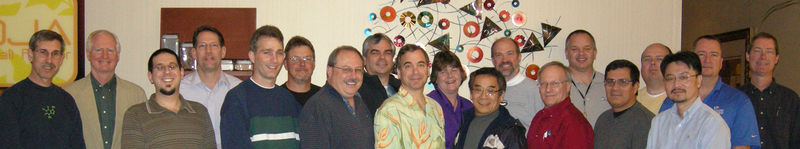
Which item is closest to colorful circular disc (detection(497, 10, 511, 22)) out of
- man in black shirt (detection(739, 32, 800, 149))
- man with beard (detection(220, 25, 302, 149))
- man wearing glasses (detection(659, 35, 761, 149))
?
man wearing glasses (detection(659, 35, 761, 149))

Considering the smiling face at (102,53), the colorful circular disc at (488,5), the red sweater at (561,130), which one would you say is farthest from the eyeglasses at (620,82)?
the smiling face at (102,53)

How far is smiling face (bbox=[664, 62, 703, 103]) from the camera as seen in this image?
2.83m

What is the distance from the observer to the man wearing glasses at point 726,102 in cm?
313

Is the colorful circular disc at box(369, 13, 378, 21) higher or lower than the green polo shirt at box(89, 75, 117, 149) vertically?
higher

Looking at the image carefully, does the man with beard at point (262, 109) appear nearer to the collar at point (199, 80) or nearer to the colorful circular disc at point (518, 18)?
the collar at point (199, 80)

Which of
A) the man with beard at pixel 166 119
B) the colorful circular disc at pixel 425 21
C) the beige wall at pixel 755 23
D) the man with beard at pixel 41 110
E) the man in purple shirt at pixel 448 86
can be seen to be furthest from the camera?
the beige wall at pixel 755 23

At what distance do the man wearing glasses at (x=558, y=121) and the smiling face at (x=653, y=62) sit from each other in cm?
92

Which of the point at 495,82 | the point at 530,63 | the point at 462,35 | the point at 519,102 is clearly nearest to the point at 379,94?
the point at 495,82

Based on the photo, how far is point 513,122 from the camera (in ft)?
9.86

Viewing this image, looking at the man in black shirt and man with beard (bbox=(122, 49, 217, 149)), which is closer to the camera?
man with beard (bbox=(122, 49, 217, 149))

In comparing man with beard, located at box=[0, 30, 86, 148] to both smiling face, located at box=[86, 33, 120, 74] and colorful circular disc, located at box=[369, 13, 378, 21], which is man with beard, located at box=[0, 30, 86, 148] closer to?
smiling face, located at box=[86, 33, 120, 74]

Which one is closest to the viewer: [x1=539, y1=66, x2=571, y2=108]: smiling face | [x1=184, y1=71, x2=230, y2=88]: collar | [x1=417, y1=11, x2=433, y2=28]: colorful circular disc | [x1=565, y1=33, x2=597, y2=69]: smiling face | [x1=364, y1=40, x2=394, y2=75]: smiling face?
[x1=539, y1=66, x2=571, y2=108]: smiling face

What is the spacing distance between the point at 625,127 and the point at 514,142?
30.2 inches

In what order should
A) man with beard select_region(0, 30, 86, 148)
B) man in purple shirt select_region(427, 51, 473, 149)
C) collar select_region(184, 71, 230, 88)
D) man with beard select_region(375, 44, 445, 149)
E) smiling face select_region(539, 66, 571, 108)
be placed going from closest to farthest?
man with beard select_region(375, 44, 445, 149)
man with beard select_region(0, 30, 86, 148)
smiling face select_region(539, 66, 571, 108)
man in purple shirt select_region(427, 51, 473, 149)
collar select_region(184, 71, 230, 88)
